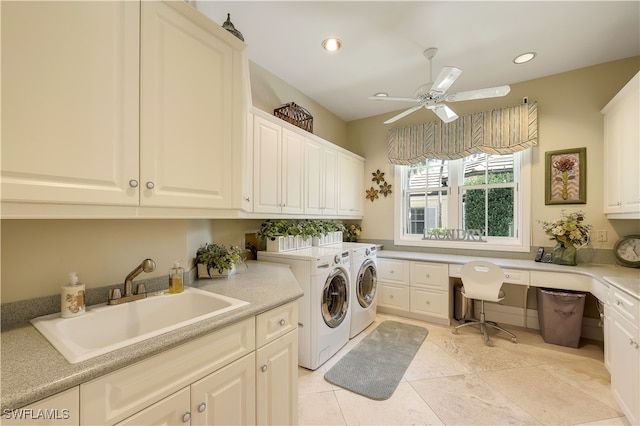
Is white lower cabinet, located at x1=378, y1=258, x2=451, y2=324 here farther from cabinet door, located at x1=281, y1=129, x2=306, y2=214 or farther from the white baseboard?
cabinet door, located at x1=281, y1=129, x2=306, y2=214

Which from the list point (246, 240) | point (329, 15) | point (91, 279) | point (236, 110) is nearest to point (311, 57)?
point (329, 15)

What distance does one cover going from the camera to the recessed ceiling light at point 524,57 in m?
2.57

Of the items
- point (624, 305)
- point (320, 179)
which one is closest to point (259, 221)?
point (320, 179)

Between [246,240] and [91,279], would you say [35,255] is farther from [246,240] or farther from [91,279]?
[246,240]

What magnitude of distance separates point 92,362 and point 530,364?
3.16 meters

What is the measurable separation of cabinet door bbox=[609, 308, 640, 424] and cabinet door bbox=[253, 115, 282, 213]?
263 cm

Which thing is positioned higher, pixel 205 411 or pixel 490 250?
pixel 490 250

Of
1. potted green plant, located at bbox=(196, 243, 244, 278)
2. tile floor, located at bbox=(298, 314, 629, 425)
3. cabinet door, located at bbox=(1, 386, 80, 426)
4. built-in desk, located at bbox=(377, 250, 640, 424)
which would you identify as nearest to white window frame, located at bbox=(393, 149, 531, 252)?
built-in desk, located at bbox=(377, 250, 640, 424)

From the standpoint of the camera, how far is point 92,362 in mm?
791

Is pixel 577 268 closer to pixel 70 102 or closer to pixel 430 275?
pixel 430 275

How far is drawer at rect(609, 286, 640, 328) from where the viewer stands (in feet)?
5.13

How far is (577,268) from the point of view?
2.58 meters

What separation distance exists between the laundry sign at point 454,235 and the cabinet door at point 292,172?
2044mm

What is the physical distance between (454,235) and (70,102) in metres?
3.90
